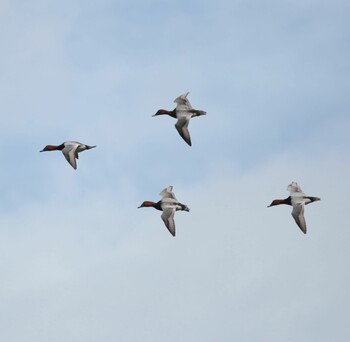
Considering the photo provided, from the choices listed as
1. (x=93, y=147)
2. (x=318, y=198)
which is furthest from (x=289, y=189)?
(x=93, y=147)

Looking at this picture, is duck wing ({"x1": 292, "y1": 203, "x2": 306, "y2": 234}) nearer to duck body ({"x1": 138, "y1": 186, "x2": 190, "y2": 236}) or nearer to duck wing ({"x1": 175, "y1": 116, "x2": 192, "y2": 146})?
duck body ({"x1": 138, "y1": 186, "x2": 190, "y2": 236})

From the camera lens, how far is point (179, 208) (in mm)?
100562

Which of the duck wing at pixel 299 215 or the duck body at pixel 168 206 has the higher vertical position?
the duck body at pixel 168 206

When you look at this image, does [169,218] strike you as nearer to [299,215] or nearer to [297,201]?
[299,215]

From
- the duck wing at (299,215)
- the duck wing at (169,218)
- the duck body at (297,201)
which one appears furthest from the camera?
the duck body at (297,201)

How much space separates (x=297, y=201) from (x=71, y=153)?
17725mm

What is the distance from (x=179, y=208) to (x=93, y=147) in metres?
8.00

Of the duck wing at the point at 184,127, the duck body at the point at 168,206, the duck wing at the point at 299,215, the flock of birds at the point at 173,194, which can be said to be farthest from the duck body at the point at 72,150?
the duck wing at the point at 299,215

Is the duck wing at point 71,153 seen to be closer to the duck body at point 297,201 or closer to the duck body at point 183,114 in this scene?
the duck body at point 183,114

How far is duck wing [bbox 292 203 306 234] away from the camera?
332 ft

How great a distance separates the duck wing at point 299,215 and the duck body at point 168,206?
821 centimetres

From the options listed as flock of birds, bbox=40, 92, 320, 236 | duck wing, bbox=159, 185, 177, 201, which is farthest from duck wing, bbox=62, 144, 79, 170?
duck wing, bbox=159, 185, 177, 201

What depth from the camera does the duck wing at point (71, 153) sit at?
327ft

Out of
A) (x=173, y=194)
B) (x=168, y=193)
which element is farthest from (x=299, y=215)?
(x=168, y=193)
